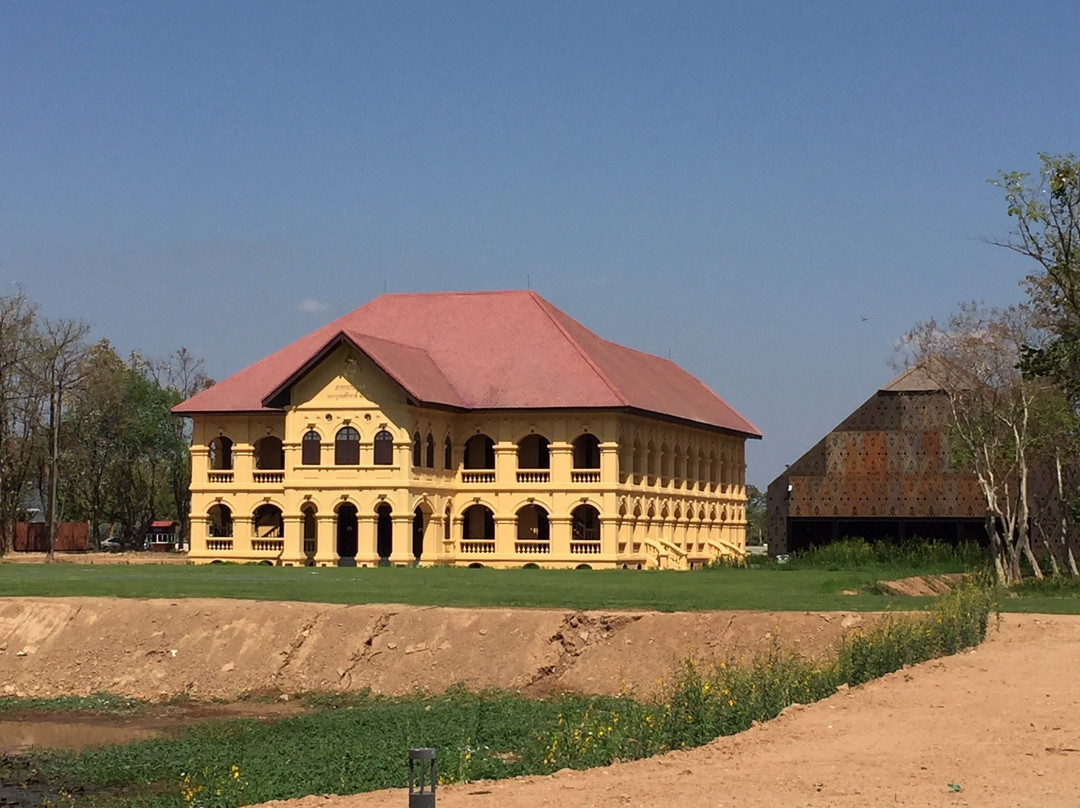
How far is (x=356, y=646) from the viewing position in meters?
29.6

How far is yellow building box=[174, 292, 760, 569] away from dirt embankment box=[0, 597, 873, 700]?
992 inches

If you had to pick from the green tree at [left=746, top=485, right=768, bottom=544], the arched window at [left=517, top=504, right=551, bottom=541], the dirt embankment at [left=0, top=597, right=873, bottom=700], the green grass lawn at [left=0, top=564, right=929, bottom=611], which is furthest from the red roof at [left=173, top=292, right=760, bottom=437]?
the green tree at [left=746, top=485, right=768, bottom=544]

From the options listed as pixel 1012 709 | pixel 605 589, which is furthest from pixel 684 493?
pixel 1012 709

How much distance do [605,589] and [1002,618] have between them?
12.1m

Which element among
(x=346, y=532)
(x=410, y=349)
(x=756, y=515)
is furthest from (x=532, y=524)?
(x=756, y=515)

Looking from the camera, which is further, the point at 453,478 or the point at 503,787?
the point at 453,478

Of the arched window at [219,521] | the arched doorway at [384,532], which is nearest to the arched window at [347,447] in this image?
the arched doorway at [384,532]

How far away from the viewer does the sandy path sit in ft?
47.1

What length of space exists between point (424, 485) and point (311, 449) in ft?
13.8

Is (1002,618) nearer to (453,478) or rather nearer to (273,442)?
(453,478)

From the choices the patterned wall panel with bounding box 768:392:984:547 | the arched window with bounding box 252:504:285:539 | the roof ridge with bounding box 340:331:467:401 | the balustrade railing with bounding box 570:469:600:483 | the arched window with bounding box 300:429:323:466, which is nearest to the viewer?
the roof ridge with bounding box 340:331:467:401

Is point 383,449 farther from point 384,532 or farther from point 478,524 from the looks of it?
point 478,524

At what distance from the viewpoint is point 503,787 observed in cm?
1561

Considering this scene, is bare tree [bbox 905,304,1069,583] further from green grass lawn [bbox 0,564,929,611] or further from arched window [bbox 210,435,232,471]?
arched window [bbox 210,435,232,471]
